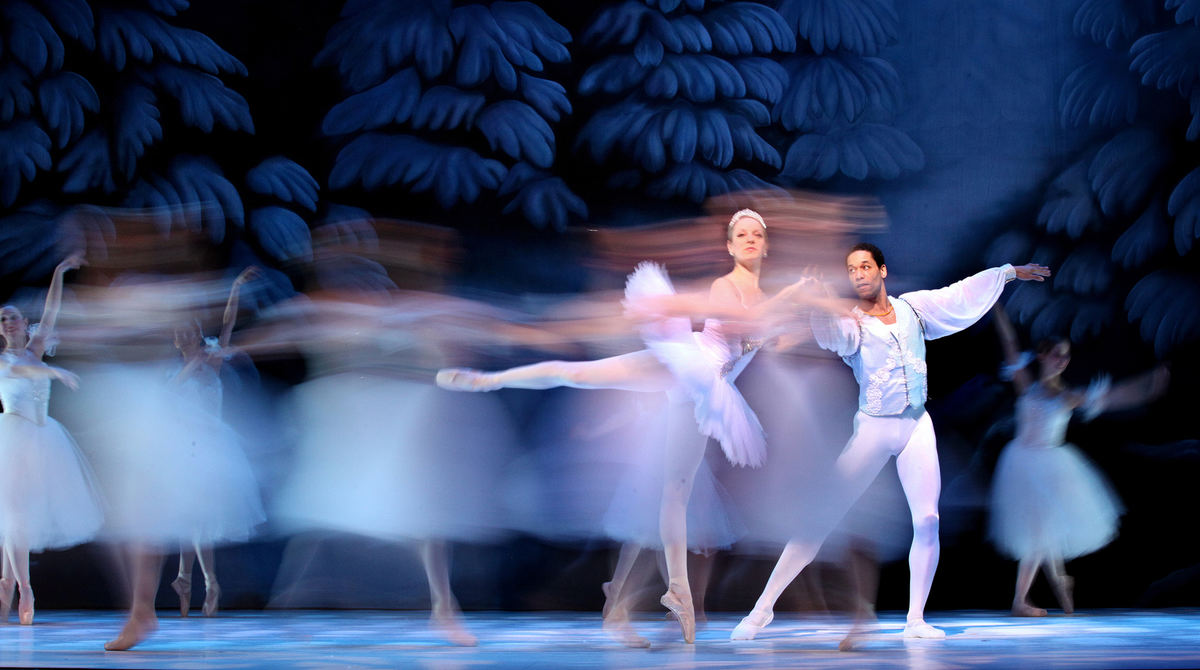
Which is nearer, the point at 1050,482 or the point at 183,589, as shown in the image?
the point at 1050,482

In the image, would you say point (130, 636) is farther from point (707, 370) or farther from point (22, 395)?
point (707, 370)

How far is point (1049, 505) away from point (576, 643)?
7.39 feet

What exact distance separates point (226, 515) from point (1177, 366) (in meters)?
4.41

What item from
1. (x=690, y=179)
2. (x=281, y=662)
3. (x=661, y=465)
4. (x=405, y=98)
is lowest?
(x=281, y=662)

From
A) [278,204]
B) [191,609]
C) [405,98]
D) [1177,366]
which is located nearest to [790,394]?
[1177,366]

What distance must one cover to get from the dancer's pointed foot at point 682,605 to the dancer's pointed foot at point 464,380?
0.99 metres

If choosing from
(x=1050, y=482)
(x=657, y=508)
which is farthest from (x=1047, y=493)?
(x=657, y=508)

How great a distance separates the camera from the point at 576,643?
4.02 metres

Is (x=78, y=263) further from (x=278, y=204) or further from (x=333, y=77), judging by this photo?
(x=333, y=77)

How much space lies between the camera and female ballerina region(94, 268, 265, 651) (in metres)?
3.85

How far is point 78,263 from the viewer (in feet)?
16.0

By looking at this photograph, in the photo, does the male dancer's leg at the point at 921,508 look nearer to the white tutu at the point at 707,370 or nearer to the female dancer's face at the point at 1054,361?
the white tutu at the point at 707,370

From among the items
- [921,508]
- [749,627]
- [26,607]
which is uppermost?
[921,508]

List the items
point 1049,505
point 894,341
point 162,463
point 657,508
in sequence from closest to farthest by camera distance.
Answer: point 894,341, point 162,463, point 657,508, point 1049,505
